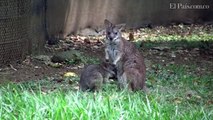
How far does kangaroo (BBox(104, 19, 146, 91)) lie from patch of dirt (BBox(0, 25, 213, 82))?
1196mm

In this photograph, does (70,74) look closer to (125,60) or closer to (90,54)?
(125,60)

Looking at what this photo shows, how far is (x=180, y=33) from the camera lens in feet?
43.4

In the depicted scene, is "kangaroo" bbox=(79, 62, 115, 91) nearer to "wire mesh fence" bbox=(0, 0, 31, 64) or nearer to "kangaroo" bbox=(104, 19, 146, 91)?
"kangaroo" bbox=(104, 19, 146, 91)

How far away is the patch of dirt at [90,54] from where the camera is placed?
8.49 m

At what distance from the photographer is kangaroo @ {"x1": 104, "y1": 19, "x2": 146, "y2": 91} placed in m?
6.86

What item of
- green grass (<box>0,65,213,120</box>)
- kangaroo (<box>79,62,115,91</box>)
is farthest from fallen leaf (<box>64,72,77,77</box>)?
green grass (<box>0,65,213,120</box>)

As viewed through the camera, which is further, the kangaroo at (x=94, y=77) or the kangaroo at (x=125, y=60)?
the kangaroo at (x=125, y=60)

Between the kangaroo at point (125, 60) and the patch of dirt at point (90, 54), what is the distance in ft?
3.92

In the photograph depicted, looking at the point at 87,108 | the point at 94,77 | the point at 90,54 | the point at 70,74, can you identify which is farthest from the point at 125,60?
the point at 90,54

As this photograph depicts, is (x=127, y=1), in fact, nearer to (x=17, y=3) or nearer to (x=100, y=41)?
(x=100, y=41)

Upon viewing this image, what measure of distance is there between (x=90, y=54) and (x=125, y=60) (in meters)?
3.06

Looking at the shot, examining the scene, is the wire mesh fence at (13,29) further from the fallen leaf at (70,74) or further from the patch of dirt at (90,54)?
the fallen leaf at (70,74)

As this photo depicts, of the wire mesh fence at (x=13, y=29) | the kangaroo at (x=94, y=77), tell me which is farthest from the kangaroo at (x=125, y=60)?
the wire mesh fence at (x=13, y=29)

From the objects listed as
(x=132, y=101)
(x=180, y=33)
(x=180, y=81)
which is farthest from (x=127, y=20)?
(x=132, y=101)
